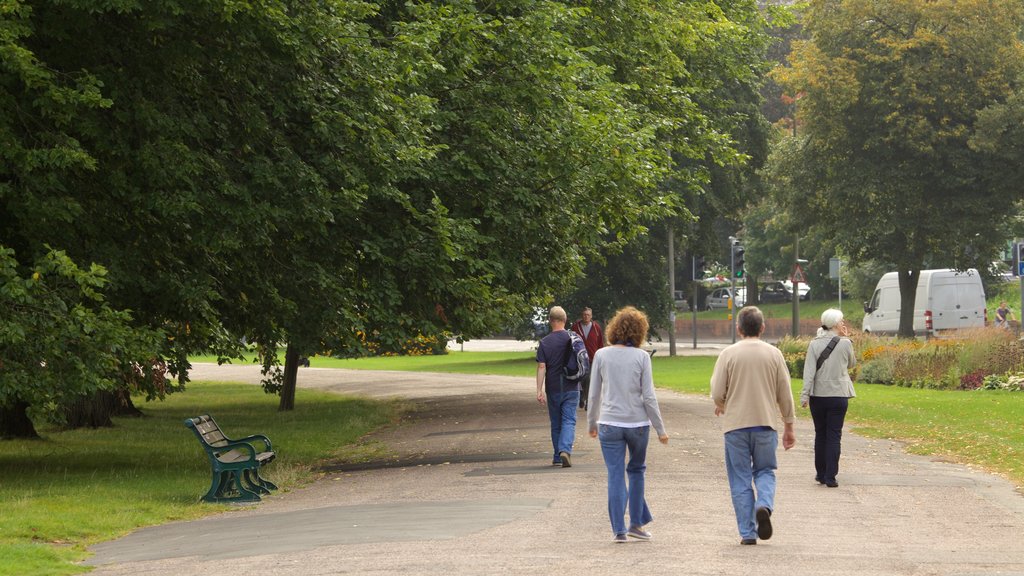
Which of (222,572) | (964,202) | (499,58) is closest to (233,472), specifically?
(222,572)

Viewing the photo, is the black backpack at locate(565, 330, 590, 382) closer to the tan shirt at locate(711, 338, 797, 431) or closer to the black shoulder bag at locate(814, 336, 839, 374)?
the black shoulder bag at locate(814, 336, 839, 374)

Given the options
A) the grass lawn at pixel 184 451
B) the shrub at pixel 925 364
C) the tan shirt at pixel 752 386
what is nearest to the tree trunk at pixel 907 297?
the grass lawn at pixel 184 451

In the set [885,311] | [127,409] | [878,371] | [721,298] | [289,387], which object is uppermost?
[721,298]

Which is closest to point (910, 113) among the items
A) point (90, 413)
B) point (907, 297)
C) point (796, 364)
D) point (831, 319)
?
point (907, 297)

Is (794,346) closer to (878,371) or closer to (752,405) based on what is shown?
(878,371)

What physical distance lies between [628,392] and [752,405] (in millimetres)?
845

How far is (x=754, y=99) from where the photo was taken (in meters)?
46.1

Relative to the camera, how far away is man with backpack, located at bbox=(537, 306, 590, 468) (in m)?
15.2

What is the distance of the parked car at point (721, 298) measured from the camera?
8283 cm

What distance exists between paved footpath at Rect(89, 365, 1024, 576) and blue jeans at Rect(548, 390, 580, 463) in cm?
30

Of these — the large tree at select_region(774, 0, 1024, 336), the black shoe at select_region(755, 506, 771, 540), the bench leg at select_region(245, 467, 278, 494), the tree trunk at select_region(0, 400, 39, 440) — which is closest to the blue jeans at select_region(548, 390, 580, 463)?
the bench leg at select_region(245, 467, 278, 494)

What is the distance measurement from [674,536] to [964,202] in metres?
36.4

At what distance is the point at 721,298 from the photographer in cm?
8475

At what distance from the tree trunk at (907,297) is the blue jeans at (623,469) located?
3656 cm
